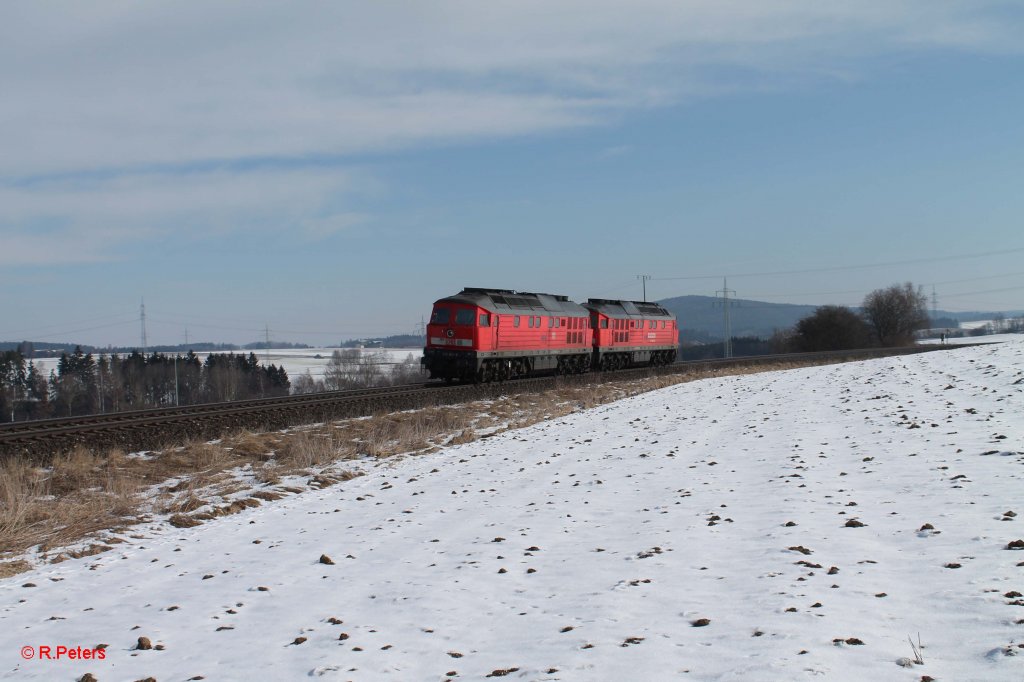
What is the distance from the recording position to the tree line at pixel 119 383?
81250mm

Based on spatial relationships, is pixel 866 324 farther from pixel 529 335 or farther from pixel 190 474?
pixel 190 474

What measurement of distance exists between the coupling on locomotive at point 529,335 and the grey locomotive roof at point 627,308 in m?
0.07

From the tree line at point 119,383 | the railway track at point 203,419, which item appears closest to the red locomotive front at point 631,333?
the railway track at point 203,419

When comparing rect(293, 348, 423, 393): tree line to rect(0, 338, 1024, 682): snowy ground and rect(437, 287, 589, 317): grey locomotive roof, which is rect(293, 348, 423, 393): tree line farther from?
rect(0, 338, 1024, 682): snowy ground

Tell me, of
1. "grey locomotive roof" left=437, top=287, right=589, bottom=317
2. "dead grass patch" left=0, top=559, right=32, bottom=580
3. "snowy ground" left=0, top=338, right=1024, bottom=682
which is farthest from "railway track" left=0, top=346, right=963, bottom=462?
"dead grass patch" left=0, top=559, right=32, bottom=580

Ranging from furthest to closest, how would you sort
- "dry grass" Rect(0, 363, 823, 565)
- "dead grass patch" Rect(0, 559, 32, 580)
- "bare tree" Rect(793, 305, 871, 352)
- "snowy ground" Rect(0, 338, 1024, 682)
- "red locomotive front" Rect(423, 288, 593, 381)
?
1. "bare tree" Rect(793, 305, 871, 352)
2. "red locomotive front" Rect(423, 288, 593, 381)
3. "dry grass" Rect(0, 363, 823, 565)
4. "dead grass patch" Rect(0, 559, 32, 580)
5. "snowy ground" Rect(0, 338, 1024, 682)

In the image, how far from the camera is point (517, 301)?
1430 inches

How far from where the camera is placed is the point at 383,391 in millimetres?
28734

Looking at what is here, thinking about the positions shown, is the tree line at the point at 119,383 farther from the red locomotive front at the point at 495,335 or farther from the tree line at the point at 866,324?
the tree line at the point at 866,324

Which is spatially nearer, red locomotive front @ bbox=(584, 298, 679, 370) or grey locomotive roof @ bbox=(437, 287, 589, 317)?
grey locomotive roof @ bbox=(437, 287, 589, 317)

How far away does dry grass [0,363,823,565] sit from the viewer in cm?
1005

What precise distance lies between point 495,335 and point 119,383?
2722 inches

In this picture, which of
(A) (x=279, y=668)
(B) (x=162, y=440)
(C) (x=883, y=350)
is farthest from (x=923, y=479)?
(C) (x=883, y=350)

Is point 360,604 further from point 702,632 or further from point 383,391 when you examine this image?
point 383,391
